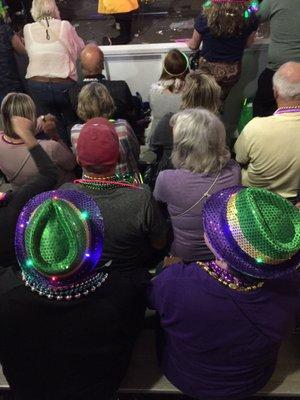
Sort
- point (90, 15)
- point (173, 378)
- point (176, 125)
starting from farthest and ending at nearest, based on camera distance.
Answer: point (90, 15), point (176, 125), point (173, 378)

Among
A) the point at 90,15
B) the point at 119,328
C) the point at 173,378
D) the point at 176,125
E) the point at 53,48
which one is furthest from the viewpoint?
the point at 90,15

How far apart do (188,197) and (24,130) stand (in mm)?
1116

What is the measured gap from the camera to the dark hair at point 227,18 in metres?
3.10

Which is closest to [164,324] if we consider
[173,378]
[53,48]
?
[173,378]

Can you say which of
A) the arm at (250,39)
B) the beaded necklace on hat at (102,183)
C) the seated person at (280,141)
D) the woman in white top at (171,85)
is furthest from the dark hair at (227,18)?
the beaded necklace on hat at (102,183)

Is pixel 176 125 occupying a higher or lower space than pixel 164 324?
higher

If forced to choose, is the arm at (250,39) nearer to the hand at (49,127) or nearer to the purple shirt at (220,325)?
the hand at (49,127)

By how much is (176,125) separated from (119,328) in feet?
3.80

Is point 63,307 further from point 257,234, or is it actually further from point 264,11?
point 264,11

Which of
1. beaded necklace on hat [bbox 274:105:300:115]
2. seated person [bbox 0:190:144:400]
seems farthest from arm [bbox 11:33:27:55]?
seated person [bbox 0:190:144:400]

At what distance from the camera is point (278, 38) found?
3383mm

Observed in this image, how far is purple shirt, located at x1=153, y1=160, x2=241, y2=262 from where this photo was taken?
6.90 feet

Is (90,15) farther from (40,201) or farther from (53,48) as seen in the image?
(40,201)

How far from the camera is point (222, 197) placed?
53.7 inches
